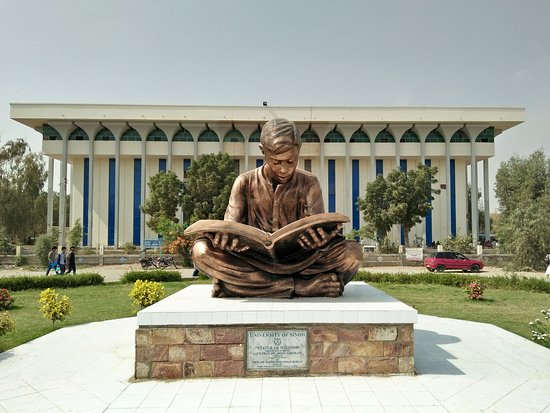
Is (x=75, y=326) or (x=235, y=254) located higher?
(x=235, y=254)

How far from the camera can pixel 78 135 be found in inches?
1352

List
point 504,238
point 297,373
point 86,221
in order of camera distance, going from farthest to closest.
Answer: point 86,221
point 504,238
point 297,373

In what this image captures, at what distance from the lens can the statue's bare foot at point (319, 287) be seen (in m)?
5.62

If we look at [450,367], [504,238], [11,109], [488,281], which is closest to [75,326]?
[450,367]

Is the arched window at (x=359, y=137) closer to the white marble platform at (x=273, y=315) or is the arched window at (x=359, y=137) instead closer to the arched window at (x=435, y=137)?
the arched window at (x=435, y=137)

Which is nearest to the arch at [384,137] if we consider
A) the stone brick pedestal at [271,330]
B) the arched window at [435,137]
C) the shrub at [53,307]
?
the arched window at [435,137]

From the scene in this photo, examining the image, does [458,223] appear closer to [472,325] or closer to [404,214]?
[404,214]

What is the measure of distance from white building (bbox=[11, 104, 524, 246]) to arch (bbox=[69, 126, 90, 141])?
0.27 ft

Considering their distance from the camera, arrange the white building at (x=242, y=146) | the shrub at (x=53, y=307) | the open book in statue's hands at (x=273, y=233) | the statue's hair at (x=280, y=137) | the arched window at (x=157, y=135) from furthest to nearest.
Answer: the arched window at (x=157, y=135) < the white building at (x=242, y=146) < the shrub at (x=53, y=307) < the statue's hair at (x=280, y=137) < the open book in statue's hands at (x=273, y=233)

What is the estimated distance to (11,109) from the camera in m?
32.8

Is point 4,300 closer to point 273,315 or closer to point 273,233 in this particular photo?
point 273,233

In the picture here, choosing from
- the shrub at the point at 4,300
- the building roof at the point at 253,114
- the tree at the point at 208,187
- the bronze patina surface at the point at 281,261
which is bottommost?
the shrub at the point at 4,300

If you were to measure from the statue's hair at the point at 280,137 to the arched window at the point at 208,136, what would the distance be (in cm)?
2971

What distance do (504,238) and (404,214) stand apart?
7.40 metres
